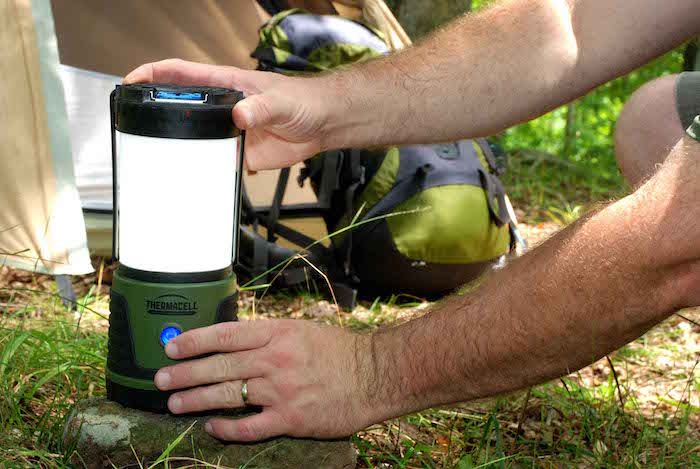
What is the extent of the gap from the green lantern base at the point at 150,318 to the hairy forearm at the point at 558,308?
0.36 metres

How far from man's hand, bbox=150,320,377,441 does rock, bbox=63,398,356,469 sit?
54 mm

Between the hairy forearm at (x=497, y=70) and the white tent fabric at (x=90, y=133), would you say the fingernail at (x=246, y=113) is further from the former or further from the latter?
the white tent fabric at (x=90, y=133)

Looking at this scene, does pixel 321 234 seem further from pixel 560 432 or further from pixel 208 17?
pixel 560 432

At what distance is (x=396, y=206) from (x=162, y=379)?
1.89 m

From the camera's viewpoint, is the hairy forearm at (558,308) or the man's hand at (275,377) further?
the man's hand at (275,377)

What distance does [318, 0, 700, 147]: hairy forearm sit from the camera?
7.50 feet

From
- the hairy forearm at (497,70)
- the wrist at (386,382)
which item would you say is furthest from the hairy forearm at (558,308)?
the hairy forearm at (497,70)

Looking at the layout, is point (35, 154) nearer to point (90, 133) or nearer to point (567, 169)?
point (90, 133)

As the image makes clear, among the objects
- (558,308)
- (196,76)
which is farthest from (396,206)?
(558,308)

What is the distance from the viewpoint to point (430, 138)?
2414 millimetres

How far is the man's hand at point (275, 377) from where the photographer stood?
184 cm

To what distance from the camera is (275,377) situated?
1.84 meters

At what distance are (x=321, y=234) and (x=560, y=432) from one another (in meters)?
1.86

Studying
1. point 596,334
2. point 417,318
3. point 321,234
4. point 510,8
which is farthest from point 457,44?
point 321,234
